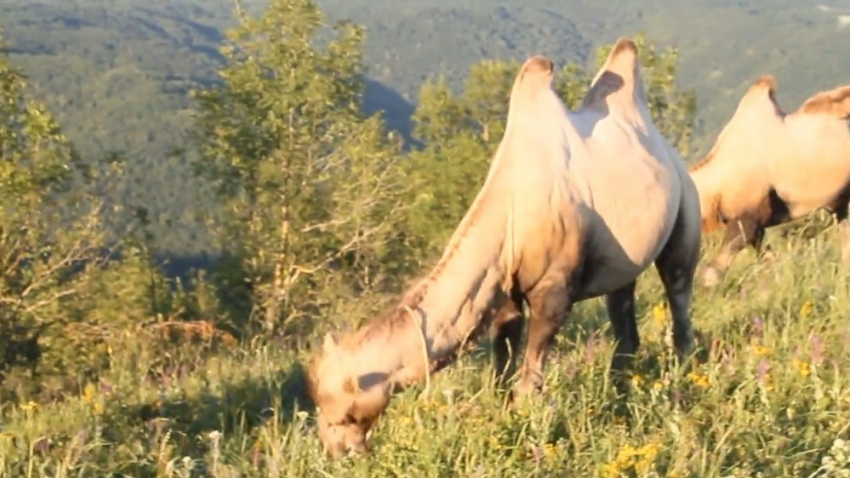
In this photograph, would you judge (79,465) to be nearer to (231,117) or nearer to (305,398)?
(305,398)

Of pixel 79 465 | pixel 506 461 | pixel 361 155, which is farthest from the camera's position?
pixel 361 155

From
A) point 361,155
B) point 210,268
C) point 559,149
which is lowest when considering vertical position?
point 210,268

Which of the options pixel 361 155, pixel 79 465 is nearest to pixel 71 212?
pixel 361 155

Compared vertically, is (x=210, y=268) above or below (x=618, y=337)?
below

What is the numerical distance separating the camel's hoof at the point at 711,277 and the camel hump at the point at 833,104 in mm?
2028

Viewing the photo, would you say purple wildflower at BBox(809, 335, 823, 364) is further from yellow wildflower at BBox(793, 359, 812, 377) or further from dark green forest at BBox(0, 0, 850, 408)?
dark green forest at BBox(0, 0, 850, 408)

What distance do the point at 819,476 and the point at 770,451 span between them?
280 millimetres

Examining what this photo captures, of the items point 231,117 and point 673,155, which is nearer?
point 673,155

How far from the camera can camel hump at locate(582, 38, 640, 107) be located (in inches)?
217

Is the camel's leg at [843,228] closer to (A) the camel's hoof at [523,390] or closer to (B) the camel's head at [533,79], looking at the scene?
(B) the camel's head at [533,79]

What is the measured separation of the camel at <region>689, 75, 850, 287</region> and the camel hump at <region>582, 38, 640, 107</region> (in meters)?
3.50

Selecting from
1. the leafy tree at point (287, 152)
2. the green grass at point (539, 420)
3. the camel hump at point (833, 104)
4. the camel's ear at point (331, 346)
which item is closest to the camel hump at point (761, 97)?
the camel hump at point (833, 104)

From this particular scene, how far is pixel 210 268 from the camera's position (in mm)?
24562

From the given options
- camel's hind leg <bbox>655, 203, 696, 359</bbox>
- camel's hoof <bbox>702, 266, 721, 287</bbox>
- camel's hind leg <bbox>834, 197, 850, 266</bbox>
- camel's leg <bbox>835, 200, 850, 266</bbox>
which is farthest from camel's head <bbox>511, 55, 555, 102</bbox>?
camel's hind leg <bbox>834, 197, 850, 266</bbox>
